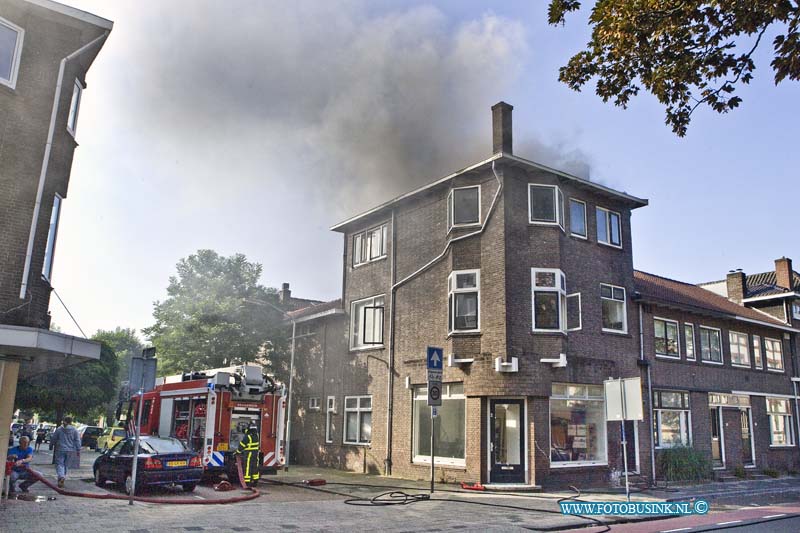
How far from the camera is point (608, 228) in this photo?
21.6 metres

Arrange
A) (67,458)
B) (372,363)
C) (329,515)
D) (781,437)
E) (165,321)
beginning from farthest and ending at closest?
(165,321) < (781,437) < (372,363) < (67,458) < (329,515)

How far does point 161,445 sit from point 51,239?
554 cm

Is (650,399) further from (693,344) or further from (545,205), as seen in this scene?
(545,205)

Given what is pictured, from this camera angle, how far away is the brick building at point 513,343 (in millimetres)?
18125

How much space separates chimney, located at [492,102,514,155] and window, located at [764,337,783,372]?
53.1 ft

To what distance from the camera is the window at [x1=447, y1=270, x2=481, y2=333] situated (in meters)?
19.1

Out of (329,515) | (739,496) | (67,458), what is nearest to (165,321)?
(67,458)

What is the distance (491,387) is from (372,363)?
247 inches

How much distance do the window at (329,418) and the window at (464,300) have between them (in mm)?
7459

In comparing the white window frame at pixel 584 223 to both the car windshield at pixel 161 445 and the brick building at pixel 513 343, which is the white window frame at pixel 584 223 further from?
the car windshield at pixel 161 445

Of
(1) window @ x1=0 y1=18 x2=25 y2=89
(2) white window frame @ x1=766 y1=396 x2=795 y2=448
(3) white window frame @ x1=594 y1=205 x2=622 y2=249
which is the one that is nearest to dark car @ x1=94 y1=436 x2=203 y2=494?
(1) window @ x1=0 y1=18 x2=25 y2=89

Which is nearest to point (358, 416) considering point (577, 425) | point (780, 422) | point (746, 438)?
point (577, 425)

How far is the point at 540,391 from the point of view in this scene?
1781 centimetres

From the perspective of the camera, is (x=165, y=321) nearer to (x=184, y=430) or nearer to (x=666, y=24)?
(x=184, y=430)
